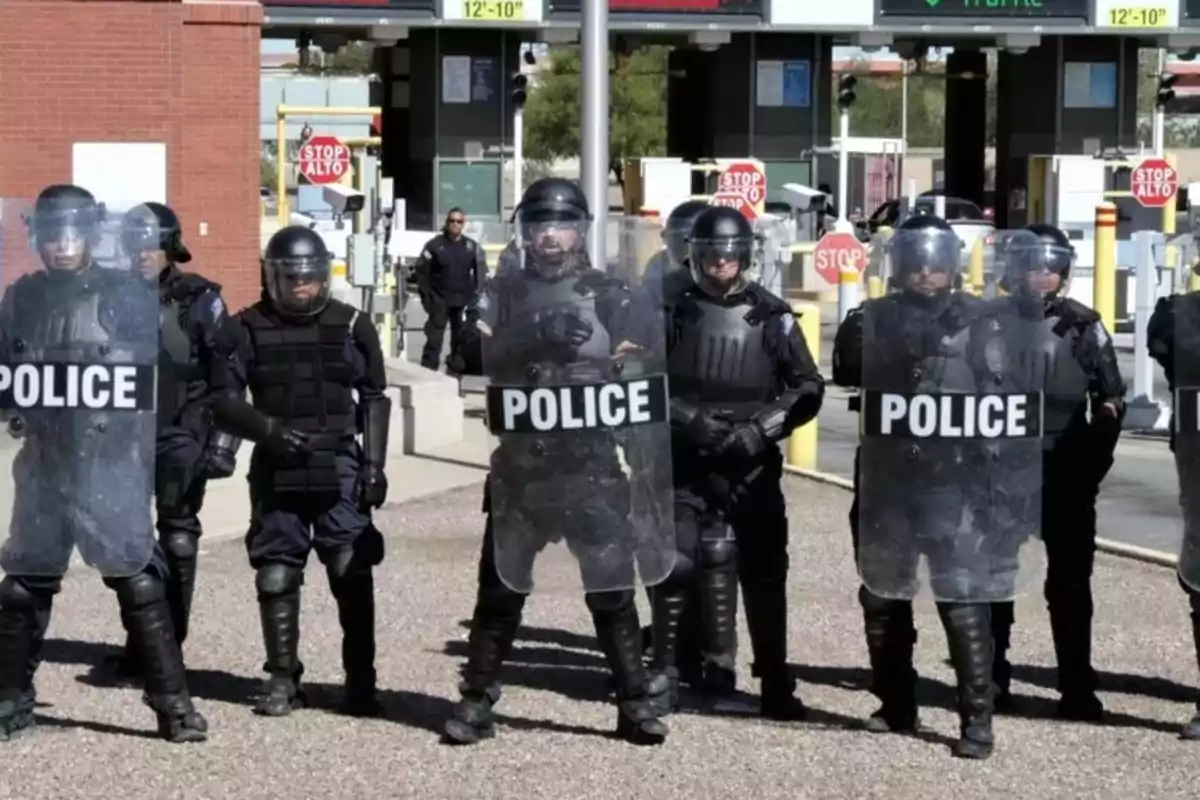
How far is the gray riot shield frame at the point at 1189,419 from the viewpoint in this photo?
8.17m

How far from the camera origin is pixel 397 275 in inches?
1031

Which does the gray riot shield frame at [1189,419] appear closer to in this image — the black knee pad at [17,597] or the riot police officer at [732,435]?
the riot police officer at [732,435]

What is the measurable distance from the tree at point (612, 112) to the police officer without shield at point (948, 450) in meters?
56.7

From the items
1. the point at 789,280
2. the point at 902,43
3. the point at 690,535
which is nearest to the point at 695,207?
the point at 690,535

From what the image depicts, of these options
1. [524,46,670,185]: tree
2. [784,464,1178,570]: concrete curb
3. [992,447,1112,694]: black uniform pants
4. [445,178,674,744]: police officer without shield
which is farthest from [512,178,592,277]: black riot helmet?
[524,46,670,185]: tree

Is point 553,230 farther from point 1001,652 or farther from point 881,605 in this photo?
point 1001,652

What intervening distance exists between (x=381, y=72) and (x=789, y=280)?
13.7 metres

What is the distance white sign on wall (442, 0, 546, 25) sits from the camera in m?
41.9

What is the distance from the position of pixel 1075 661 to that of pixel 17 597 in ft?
12.2

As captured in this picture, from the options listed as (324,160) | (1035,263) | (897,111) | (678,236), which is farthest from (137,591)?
(897,111)

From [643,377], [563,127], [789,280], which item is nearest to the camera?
[643,377]

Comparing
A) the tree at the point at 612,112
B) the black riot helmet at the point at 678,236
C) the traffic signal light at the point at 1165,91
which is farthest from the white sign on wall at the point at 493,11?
the black riot helmet at the point at 678,236

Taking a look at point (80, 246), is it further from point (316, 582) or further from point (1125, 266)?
point (1125, 266)

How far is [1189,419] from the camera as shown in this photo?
26.9 ft
